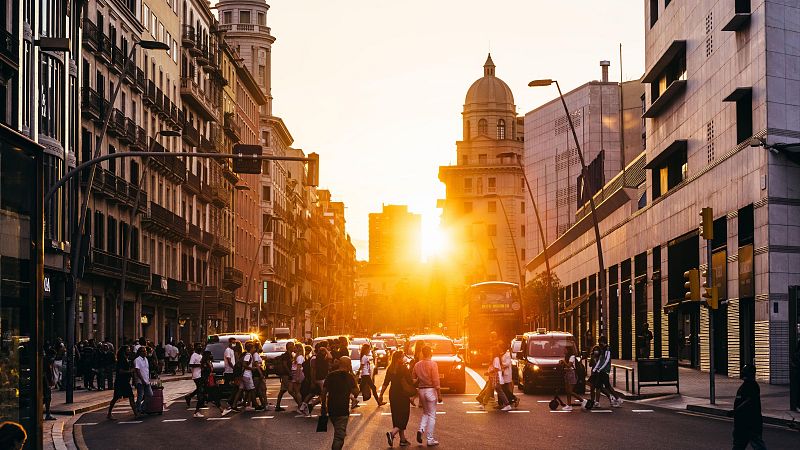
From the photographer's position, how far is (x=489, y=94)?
18162 centimetres

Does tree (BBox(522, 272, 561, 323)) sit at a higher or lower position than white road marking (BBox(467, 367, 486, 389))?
higher

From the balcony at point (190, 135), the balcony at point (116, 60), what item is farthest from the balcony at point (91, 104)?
the balcony at point (190, 135)

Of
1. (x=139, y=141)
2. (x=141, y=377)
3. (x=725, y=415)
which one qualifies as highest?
(x=139, y=141)

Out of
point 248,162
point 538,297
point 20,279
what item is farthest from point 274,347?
point 20,279

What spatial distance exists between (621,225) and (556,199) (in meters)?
51.6

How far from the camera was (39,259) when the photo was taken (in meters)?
10.0

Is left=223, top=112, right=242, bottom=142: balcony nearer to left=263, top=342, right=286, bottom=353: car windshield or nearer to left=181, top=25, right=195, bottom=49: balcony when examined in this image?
left=181, top=25, right=195, bottom=49: balcony

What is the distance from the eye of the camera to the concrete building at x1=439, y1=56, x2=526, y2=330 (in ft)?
555

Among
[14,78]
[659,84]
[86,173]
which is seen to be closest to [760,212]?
[659,84]

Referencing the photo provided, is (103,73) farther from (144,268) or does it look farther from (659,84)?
(659,84)

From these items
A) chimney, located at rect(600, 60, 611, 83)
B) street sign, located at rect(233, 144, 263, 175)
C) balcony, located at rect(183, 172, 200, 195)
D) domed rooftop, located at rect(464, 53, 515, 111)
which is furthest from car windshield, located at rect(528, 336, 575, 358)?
domed rooftop, located at rect(464, 53, 515, 111)

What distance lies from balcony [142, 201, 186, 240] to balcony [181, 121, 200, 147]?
5.21 metres

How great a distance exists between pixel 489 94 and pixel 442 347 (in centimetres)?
14352

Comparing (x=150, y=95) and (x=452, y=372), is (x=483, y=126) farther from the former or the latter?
(x=452, y=372)
